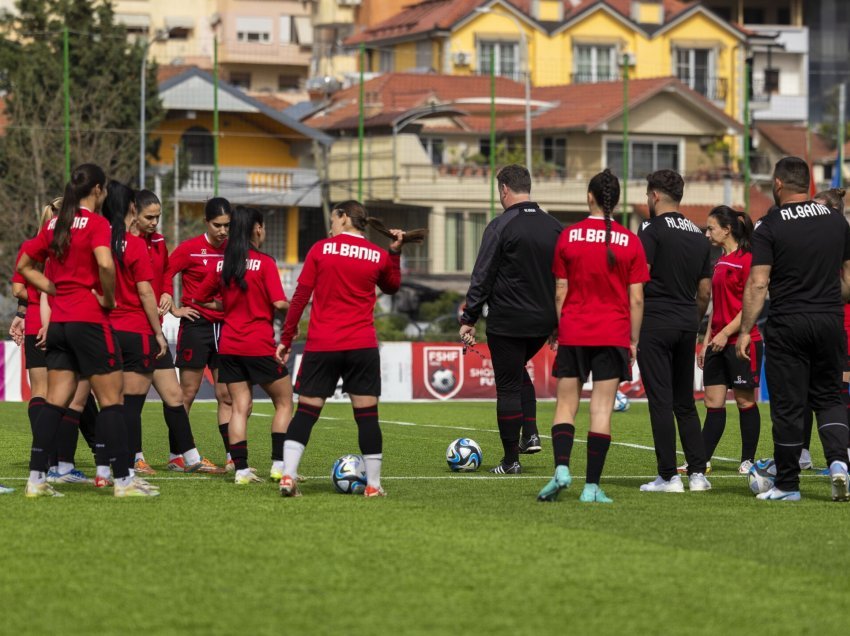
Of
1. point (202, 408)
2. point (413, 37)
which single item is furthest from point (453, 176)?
point (202, 408)

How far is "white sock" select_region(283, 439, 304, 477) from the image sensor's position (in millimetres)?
10836

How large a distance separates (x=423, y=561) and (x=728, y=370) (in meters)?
5.86

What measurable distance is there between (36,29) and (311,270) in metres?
42.2

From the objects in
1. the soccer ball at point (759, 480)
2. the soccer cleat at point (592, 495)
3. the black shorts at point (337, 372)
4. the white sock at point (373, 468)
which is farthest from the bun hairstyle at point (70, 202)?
the soccer ball at point (759, 480)

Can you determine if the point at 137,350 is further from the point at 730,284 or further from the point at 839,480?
the point at 839,480

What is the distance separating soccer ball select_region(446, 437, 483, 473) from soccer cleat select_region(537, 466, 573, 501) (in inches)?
100

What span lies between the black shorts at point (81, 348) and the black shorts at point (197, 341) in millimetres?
2561

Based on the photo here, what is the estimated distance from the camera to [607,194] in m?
10.5

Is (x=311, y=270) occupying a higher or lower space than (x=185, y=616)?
higher

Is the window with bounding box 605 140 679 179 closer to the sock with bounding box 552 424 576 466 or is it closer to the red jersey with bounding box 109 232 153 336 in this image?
the red jersey with bounding box 109 232 153 336

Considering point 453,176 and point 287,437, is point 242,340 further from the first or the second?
point 453,176

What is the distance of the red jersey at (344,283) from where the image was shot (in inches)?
425

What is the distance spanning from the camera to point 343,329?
10.8 metres

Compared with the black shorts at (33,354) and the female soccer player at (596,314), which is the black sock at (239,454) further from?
the female soccer player at (596,314)
